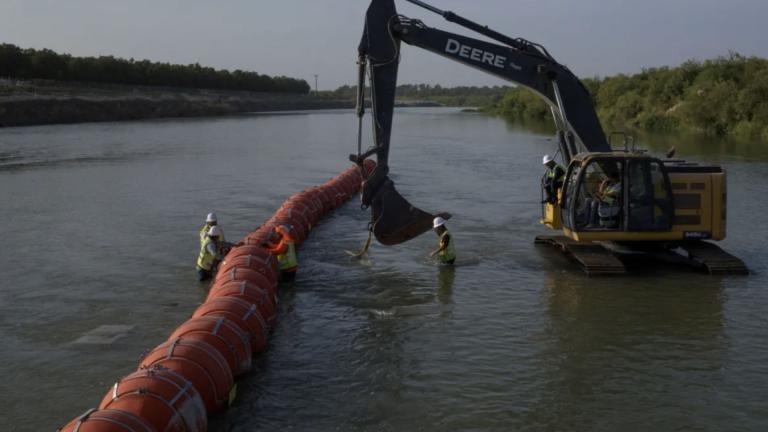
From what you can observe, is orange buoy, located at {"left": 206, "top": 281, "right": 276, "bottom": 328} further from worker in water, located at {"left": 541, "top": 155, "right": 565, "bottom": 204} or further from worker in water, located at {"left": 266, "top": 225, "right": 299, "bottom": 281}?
worker in water, located at {"left": 541, "top": 155, "right": 565, "bottom": 204}

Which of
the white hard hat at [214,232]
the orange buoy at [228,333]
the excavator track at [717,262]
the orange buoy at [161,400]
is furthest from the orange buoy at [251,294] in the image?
the excavator track at [717,262]

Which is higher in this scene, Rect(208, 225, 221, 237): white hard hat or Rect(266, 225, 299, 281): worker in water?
Rect(208, 225, 221, 237): white hard hat

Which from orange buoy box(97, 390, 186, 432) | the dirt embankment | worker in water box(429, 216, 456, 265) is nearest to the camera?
orange buoy box(97, 390, 186, 432)

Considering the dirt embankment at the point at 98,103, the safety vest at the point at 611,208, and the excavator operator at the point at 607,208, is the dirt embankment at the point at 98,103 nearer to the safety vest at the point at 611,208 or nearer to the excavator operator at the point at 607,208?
the excavator operator at the point at 607,208

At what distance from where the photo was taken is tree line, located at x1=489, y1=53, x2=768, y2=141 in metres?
54.5

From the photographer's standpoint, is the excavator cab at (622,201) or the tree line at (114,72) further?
the tree line at (114,72)

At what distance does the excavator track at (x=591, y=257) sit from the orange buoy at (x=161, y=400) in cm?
986

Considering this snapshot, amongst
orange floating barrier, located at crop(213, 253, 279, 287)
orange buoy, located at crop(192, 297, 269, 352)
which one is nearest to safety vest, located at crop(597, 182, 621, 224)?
orange floating barrier, located at crop(213, 253, 279, 287)

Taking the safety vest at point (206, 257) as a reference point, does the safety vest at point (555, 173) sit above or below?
above

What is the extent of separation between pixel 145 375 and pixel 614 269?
10585 mm

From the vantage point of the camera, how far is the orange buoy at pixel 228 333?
975 cm

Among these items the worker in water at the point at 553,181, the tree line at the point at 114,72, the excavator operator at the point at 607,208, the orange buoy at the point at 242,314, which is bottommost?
the orange buoy at the point at 242,314

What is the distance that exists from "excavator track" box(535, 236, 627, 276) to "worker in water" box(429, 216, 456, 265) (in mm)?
2668

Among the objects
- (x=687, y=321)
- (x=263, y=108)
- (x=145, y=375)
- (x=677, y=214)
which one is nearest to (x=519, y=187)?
(x=677, y=214)
